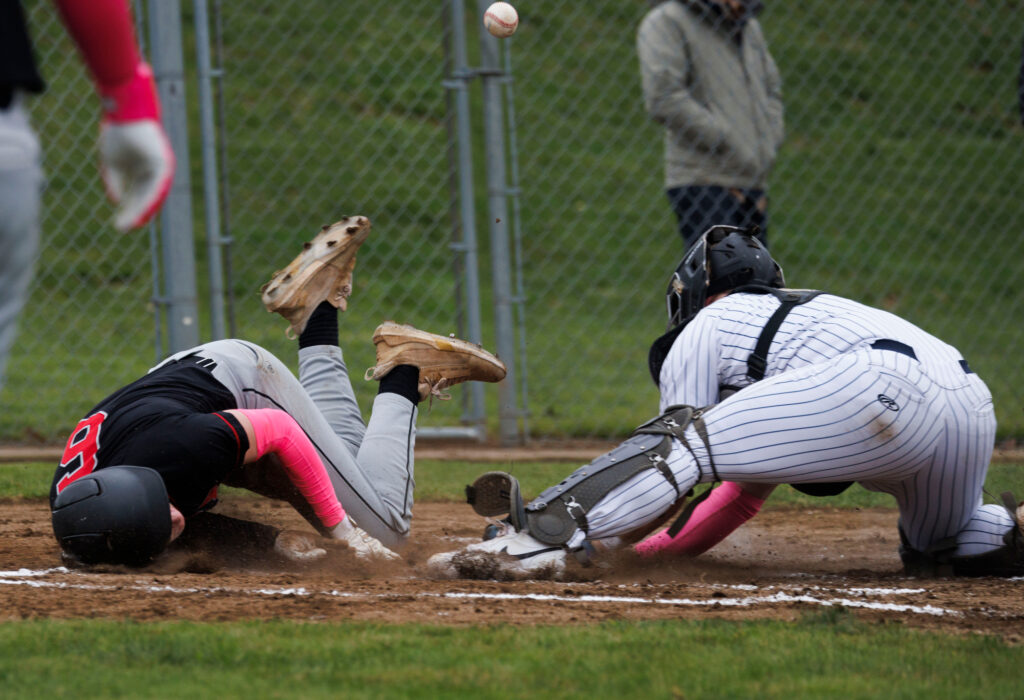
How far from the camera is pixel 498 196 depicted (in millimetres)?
6551

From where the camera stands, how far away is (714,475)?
3680mm

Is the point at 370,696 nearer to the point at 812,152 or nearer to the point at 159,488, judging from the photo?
the point at 159,488

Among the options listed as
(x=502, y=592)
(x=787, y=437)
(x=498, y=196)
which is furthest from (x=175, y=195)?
(x=787, y=437)

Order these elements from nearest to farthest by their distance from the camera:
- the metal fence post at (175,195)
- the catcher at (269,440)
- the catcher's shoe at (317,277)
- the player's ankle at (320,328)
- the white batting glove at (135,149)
→ 1. the white batting glove at (135,149)
2. the catcher at (269,440)
3. the catcher's shoe at (317,277)
4. the player's ankle at (320,328)
5. the metal fence post at (175,195)

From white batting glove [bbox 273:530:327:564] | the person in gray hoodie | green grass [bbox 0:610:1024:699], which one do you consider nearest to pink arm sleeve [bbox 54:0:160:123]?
green grass [bbox 0:610:1024:699]

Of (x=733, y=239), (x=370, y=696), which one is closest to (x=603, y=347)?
(x=733, y=239)

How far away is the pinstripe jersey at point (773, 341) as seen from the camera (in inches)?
149

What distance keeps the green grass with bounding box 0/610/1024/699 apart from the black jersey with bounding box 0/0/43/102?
3.87 ft

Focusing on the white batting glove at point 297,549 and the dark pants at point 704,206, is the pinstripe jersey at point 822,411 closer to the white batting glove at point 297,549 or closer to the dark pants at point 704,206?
the white batting glove at point 297,549

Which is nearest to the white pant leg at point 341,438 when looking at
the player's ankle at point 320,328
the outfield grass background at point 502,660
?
the player's ankle at point 320,328

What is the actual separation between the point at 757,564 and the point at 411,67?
998 centimetres

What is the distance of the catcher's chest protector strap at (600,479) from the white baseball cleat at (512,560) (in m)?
0.04

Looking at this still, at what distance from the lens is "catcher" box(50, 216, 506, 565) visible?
351 centimetres

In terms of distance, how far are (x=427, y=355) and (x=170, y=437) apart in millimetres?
1282
